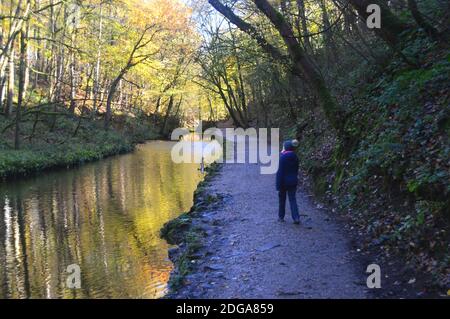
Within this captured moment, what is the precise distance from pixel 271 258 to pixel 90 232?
19.3ft

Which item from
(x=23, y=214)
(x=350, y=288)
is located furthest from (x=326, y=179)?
(x=23, y=214)

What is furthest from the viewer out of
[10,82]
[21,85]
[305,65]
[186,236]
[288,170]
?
[10,82]

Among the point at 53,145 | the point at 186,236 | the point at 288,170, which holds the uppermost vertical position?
the point at 53,145

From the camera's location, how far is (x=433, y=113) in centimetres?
787

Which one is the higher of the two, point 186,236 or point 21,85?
point 21,85

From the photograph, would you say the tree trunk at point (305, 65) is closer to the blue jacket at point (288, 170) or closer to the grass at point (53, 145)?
the blue jacket at point (288, 170)

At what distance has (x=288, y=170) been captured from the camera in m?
9.20

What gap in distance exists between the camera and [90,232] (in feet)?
37.4

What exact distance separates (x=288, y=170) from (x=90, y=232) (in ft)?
18.1

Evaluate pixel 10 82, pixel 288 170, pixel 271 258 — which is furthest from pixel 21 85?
pixel 271 258

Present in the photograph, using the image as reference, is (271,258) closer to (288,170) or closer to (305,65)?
(288,170)

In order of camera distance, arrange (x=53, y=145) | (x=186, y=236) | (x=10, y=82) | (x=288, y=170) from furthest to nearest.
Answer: (x=53, y=145), (x=10, y=82), (x=186, y=236), (x=288, y=170)

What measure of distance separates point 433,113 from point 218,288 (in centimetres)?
488

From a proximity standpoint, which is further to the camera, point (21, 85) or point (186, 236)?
point (21, 85)
